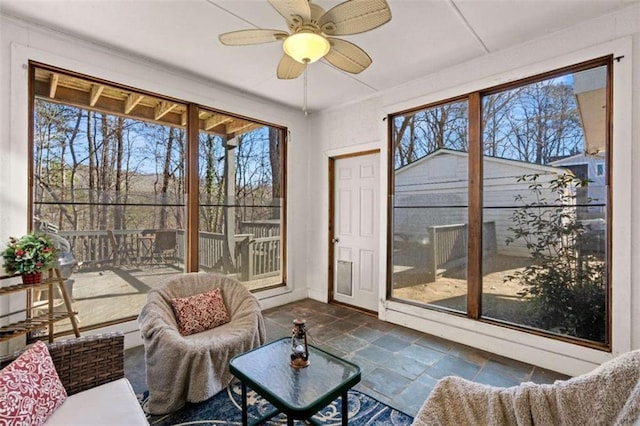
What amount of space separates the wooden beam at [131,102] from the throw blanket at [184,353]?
1892 millimetres

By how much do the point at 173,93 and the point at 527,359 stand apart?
14.4ft

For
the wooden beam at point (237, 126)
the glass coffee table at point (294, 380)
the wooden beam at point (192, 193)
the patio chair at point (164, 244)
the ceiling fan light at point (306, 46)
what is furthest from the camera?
the wooden beam at point (237, 126)

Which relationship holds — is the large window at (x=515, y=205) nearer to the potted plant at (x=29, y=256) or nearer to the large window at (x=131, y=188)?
the large window at (x=131, y=188)

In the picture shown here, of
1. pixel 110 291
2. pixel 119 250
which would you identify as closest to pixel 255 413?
pixel 110 291

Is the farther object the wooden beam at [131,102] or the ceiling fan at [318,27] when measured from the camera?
the wooden beam at [131,102]

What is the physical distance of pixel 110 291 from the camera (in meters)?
2.95

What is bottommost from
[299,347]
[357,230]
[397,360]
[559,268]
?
[397,360]

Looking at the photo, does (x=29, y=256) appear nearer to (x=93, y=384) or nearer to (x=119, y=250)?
(x=119, y=250)

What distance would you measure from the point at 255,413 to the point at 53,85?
3229 mm

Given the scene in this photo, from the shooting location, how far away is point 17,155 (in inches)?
95.0

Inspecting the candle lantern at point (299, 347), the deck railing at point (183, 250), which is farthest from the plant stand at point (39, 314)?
the candle lantern at point (299, 347)

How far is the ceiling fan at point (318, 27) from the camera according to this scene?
62.9 inches

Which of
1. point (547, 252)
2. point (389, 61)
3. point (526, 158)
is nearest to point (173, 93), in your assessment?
point (389, 61)

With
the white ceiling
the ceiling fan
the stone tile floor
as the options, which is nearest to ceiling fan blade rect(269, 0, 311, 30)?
the ceiling fan
